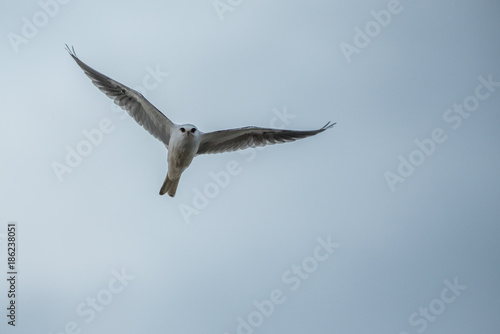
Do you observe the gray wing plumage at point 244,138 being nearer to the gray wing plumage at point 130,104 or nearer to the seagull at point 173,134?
the seagull at point 173,134

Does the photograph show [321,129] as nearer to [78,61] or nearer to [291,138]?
[291,138]

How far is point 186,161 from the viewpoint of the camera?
1166 centimetres

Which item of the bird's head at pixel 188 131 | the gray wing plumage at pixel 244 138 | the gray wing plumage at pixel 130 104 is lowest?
the gray wing plumage at pixel 244 138

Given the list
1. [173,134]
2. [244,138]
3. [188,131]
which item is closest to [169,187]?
[173,134]

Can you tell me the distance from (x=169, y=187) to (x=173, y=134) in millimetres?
1155

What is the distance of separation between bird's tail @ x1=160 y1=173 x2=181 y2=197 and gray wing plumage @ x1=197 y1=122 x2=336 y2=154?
0.85 meters

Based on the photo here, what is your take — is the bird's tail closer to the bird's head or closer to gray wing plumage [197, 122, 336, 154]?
gray wing plumage [197, 122, 336, 154]

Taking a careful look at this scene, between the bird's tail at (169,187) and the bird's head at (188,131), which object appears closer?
the bird's head at (188,131)

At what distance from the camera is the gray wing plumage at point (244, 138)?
12258 mm

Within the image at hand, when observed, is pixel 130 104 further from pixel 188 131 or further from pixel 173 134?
pixel 188 131

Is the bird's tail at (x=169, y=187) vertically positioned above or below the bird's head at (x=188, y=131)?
below

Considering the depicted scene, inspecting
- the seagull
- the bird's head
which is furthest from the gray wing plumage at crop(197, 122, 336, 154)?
the bird's head

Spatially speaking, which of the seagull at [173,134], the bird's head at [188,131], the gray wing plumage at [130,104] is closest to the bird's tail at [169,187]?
the seagull at [173,134]

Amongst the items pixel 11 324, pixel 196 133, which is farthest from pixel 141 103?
pixel 11 324
